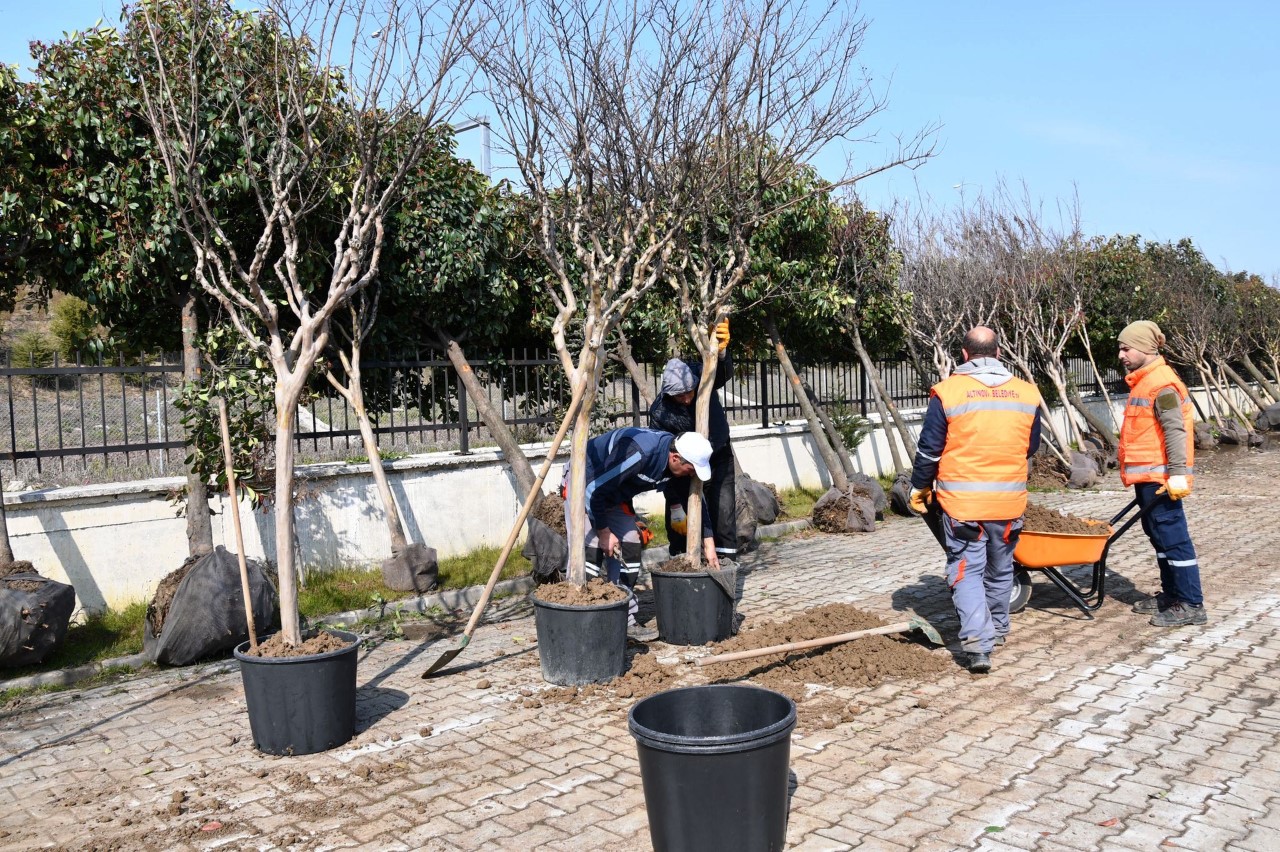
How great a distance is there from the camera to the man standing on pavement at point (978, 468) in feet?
19.3

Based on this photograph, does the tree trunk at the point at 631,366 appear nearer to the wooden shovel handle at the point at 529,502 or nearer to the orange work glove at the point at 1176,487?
the wooden shovel handle at the point at 529,502

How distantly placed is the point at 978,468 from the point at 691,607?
2006 mm

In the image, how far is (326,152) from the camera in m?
7.45

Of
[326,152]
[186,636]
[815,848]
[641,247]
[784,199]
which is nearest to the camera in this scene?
[815,848]

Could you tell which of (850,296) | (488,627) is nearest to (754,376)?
(850,296)

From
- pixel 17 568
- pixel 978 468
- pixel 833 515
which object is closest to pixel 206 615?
pixel 17 568

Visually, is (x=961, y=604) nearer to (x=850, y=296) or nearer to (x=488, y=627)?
(x=488, y=627)

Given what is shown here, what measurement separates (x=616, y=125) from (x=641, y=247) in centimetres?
260

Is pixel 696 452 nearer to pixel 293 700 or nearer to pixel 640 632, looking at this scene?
pixel 640 632

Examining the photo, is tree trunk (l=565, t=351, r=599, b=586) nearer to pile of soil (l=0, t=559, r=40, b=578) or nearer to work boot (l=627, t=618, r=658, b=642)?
work boot (l=627, t=618, r=658, b=642)

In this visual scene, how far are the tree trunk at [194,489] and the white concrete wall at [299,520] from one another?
157 mm

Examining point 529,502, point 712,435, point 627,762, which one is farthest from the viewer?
point 712,435

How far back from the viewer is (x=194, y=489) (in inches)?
302

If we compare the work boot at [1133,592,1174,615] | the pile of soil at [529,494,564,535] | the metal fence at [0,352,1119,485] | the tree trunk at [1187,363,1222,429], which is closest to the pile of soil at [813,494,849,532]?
the metal fence at [0,352,1119,485]
